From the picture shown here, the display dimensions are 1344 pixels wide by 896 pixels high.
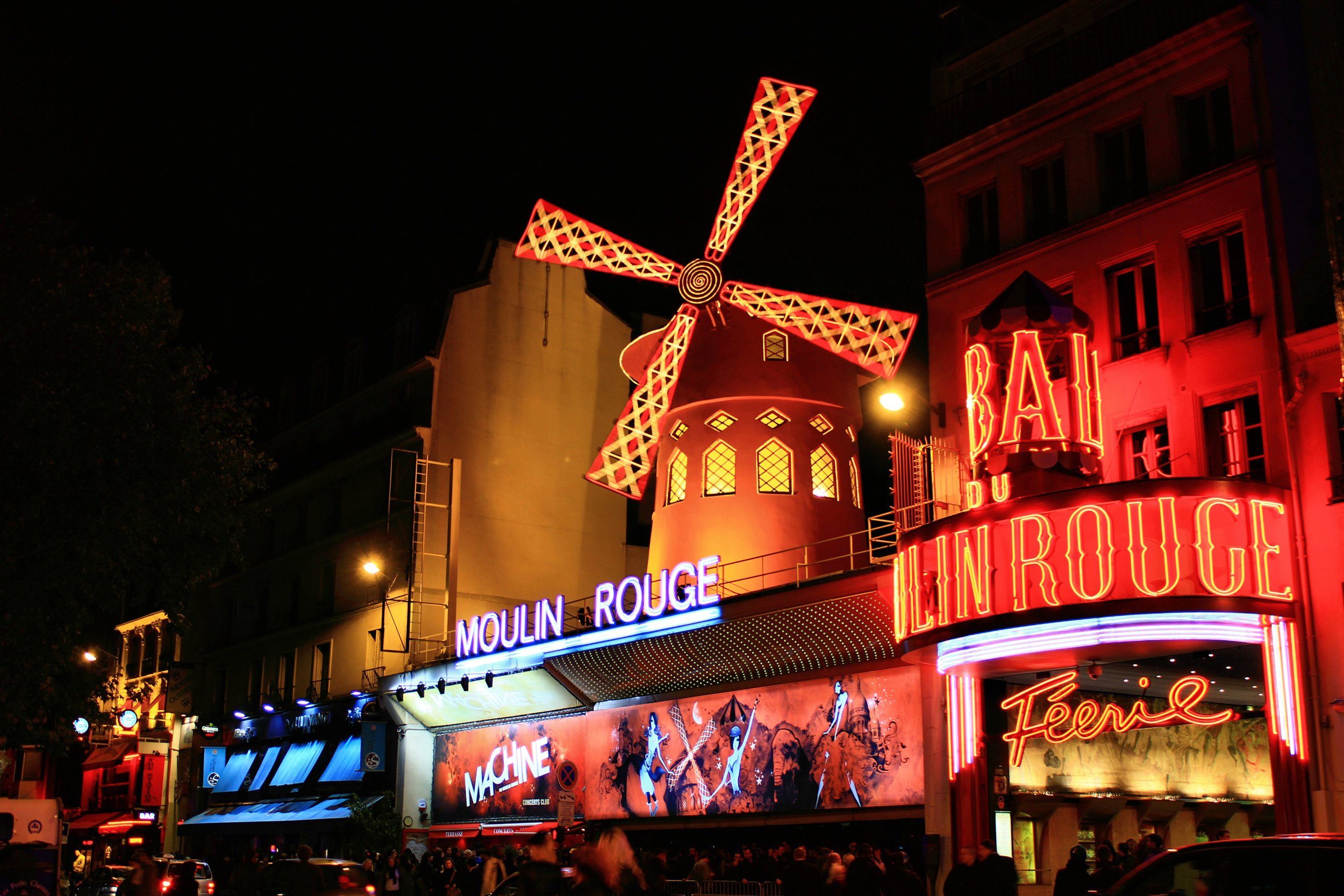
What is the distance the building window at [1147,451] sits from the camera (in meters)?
16.7

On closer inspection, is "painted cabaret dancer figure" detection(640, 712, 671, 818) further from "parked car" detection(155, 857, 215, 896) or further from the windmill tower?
"parked car" detection(155, 857, 215, 896)

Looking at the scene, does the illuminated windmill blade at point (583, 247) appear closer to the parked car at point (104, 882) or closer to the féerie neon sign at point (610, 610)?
the féerie neon sign at point (610, 610)

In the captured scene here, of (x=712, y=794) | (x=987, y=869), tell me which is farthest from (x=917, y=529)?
(x=712, y=794)

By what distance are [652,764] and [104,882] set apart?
979 cm

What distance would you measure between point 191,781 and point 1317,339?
36.6 m

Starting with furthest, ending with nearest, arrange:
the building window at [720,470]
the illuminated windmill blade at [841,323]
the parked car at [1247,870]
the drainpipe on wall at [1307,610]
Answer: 1. the building window at [720,470]
2. the illuminated windmill blade at [841,323]
3. the drainpipe on wall at [1307,610]
4. the parked car at [1247,870]

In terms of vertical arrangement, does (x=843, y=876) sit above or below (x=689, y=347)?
below

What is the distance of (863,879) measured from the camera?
12000 millimetres

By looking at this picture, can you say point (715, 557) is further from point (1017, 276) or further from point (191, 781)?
point (191, 781)

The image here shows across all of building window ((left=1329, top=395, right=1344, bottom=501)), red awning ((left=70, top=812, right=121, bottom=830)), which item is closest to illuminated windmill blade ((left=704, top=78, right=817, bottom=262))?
building window ((left=1329, top=395, right=1344, bottom=501))

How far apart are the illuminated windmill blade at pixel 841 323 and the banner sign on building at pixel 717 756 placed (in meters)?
6.35

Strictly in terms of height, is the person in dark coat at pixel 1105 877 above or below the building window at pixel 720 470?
below

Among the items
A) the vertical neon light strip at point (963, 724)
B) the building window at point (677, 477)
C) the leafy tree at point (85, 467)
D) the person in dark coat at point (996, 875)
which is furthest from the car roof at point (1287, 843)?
the building window at point (677, 477)

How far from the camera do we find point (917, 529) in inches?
667
